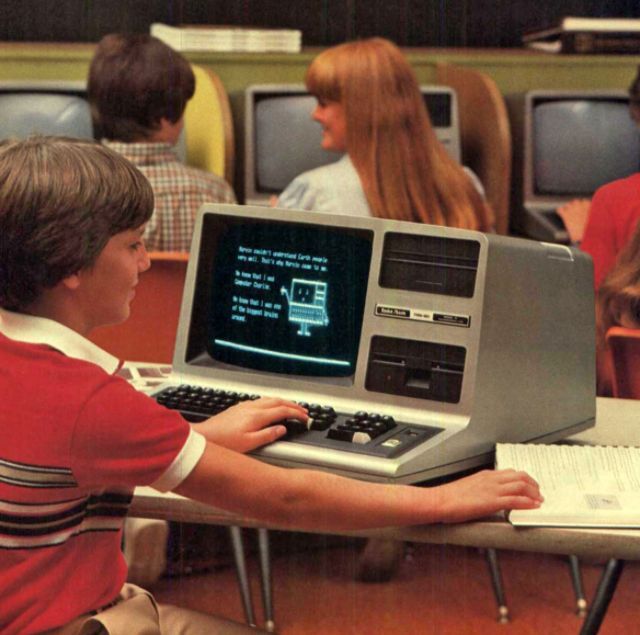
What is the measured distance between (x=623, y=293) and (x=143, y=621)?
3.57 feet

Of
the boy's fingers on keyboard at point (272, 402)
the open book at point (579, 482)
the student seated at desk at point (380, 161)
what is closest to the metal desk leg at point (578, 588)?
the student seated at desk at point (380, 161)

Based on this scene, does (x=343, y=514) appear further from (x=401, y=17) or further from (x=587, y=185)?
(x=401, y=17)

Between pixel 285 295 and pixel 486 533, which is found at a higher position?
pixel 285 295

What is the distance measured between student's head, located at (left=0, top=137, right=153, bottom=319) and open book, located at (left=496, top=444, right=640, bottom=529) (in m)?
0.54

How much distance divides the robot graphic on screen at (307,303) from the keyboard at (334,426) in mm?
119

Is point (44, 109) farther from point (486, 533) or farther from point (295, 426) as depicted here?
point (486, 533)

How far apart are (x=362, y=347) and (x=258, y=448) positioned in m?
0.23

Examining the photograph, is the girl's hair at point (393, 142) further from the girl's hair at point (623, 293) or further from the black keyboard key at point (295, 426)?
the black keyboard key at point (295, 426)

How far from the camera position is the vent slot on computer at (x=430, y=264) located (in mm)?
1495

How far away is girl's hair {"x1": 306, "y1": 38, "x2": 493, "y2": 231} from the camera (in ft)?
9.16

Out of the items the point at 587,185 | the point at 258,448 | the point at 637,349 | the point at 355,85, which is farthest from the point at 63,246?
the point at 587,185

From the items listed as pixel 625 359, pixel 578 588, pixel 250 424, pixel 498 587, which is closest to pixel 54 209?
pixel 250 424

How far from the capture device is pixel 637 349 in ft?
6.10

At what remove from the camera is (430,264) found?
1.53 m
